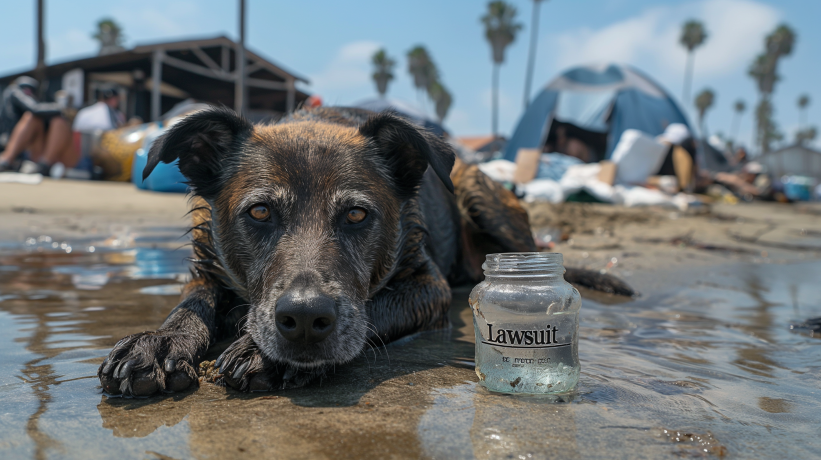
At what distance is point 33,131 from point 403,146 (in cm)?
1231

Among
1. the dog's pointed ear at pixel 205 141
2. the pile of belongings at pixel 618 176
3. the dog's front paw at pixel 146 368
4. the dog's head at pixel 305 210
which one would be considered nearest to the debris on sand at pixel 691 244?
the pile of belongings at pixel 618 176

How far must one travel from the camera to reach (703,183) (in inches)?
664

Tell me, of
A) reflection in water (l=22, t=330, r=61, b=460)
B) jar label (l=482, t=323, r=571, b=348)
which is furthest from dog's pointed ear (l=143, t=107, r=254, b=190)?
jar label (l=482, t=323, r=571, b=348)

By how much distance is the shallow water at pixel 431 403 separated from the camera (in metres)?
1.53

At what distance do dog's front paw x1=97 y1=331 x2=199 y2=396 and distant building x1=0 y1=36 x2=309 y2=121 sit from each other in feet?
63.7

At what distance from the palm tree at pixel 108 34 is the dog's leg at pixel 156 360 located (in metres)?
63.2

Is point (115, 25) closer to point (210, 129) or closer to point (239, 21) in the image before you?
point (239, 21)

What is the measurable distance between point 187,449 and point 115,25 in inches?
2610

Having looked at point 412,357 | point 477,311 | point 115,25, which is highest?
point 115,25

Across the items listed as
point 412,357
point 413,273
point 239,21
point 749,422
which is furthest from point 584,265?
point 239,21

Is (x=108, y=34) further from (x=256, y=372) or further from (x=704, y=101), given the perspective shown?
(x=704, y=101)

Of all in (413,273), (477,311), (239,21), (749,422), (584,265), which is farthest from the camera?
(239,21)

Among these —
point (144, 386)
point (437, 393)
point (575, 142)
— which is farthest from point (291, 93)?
point (437, 393)

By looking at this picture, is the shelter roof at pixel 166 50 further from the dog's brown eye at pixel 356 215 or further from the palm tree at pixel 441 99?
A: the palm tree at pixel 441 99
